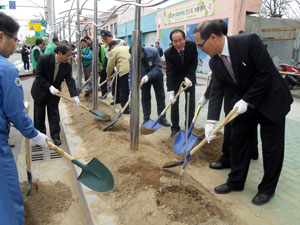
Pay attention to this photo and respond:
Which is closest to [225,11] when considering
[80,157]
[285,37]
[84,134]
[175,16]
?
[285,37]

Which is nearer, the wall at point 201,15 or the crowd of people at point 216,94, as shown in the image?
the crowd of people at point 216,94

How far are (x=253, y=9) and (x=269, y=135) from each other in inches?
468

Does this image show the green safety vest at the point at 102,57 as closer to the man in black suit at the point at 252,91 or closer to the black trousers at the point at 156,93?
the black trousers at the point at 156,93

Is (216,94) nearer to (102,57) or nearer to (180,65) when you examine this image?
(180,65)

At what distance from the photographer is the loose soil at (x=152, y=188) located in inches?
87.2

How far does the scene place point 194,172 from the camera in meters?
3.32

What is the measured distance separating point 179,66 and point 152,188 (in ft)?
7.94

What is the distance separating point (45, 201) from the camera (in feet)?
9.16

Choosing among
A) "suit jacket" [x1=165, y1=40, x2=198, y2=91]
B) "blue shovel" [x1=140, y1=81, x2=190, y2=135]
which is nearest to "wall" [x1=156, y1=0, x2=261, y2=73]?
"suit jacket" [x1=165, y1=40, x2=198, y2=91]

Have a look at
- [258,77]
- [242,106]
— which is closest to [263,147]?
[242,106]

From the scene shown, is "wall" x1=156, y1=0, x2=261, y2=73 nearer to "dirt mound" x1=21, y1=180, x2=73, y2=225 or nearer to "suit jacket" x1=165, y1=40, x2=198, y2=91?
"suit jacket" x1=165, y1=40, x2=198, y2=91

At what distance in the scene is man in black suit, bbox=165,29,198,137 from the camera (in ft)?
13.7

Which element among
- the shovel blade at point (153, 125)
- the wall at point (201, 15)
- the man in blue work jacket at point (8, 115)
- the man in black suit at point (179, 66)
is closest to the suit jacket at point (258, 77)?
the man in black suit at point (179, 66)

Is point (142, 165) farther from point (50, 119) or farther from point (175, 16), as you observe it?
point (175, 16)
